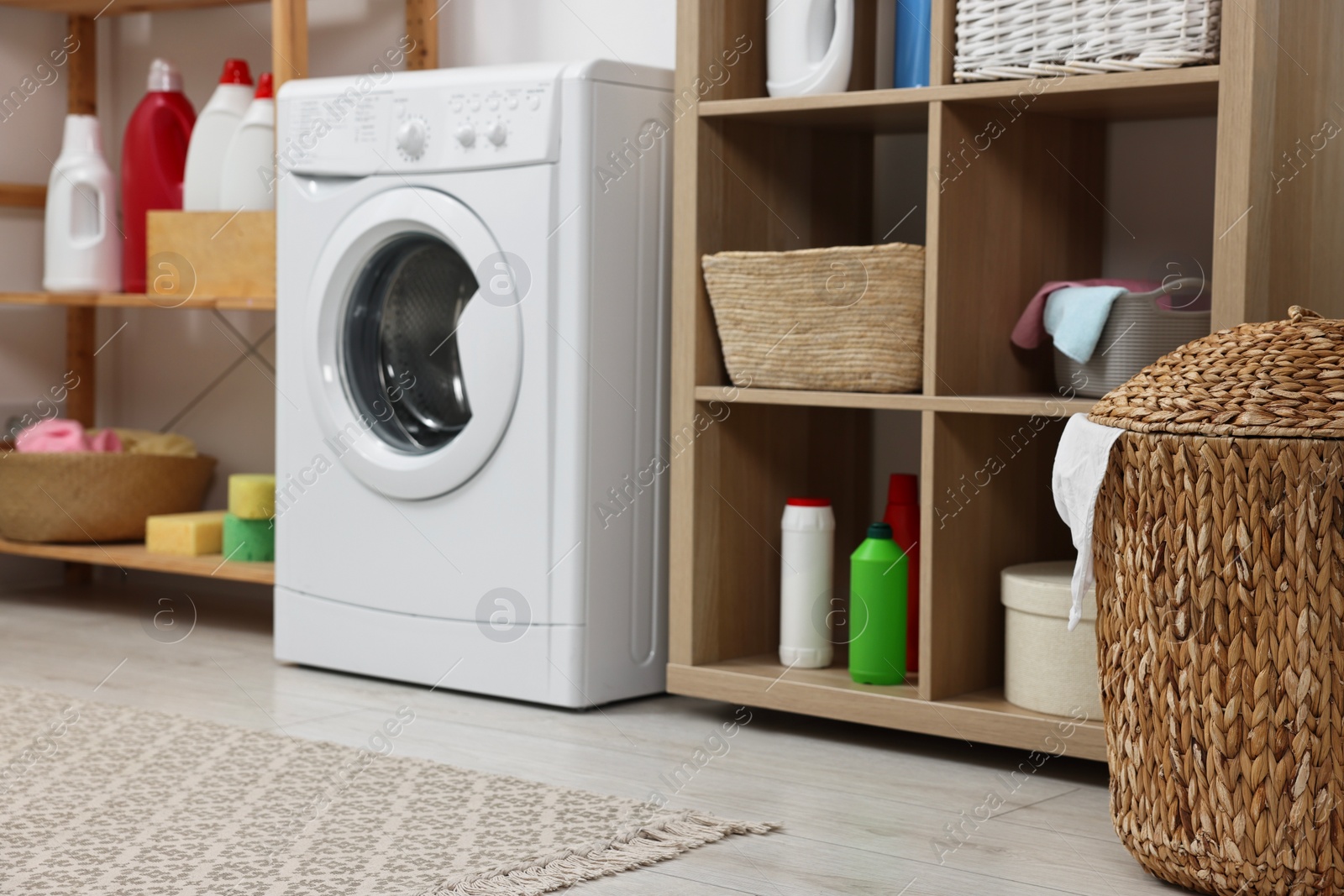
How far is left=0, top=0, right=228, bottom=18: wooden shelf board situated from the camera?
10.2 ft

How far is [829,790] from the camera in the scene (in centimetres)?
176

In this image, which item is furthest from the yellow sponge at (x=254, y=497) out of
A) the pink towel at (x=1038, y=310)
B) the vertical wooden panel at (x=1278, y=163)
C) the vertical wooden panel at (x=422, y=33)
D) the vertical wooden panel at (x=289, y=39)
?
the vertical wooden panel at (x=1278, y=163)

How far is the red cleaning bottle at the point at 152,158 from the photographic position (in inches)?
115

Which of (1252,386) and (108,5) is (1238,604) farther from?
(108,5)

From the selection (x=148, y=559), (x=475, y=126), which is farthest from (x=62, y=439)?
(x=475, y=126)

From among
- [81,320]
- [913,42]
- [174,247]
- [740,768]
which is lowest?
[740,768]

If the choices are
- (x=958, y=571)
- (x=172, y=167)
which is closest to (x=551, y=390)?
(x=958, y=571)

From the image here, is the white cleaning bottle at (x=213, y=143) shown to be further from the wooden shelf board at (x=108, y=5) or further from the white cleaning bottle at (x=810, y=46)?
the white cleaning bottle at (x=810, y=46)

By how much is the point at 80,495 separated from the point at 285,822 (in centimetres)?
147

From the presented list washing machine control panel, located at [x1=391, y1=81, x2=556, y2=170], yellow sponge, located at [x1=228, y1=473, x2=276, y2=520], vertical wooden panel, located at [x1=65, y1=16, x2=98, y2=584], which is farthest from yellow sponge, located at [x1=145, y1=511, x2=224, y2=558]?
washing machine control panel, located at [x1=391, y1=81, x2=556, y2=170]

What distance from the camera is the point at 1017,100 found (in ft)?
6.10

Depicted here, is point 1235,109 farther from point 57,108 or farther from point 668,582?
point 57,108

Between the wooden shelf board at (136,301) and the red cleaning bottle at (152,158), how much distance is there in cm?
10

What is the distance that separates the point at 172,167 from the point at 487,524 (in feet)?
3.89
